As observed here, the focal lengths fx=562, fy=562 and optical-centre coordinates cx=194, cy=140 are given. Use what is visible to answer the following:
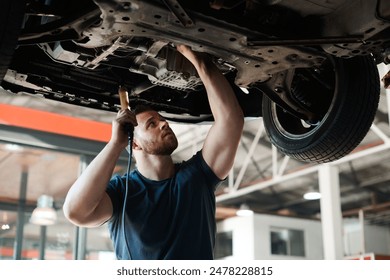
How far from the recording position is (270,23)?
209 cm

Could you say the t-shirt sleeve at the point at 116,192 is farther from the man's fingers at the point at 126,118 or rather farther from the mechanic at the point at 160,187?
the man's fingers at the point at 126,118

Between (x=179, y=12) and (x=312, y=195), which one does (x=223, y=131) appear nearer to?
(x=179, y=12)

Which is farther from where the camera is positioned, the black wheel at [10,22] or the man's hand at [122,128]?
the man's hand at [122,128]

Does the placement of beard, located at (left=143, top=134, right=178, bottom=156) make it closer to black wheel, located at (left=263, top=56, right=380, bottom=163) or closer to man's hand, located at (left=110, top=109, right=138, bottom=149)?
man's hand, located at (left=110, top=109, right=138, bottom=149)

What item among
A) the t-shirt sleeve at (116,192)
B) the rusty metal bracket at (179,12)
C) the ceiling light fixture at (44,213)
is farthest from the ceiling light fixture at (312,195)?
the rusty metal bracket at (179,12)

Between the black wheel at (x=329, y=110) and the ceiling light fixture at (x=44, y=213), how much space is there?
487 cm

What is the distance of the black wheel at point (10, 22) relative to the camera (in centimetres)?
178

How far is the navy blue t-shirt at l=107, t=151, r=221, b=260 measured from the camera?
231cm

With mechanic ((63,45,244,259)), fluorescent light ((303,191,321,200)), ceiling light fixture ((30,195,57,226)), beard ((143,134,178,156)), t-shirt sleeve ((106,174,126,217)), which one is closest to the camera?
mechanic ((63,45,244,259))

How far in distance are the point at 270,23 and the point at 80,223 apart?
112 centimetres

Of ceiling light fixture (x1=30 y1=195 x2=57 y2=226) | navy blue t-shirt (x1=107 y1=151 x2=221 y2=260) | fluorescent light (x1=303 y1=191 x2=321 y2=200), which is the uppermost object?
fluorescent light (x1=303 y1=191 x2=321 y2=200)

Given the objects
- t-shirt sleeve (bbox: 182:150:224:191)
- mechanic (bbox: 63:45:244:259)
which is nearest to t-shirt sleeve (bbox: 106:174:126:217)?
mechanic (bbox: 63:45:244:259)

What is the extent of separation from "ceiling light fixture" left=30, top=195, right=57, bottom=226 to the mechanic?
4.80 m
